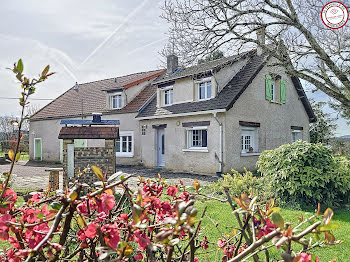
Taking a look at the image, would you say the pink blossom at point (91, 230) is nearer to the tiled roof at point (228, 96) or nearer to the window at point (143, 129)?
the tiled roof at point (228, 96)

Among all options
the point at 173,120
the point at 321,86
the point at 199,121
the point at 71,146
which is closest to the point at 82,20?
the point at 71,146

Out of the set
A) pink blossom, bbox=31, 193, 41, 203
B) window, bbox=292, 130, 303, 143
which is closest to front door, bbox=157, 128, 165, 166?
window, bbox=292, 130, 303, 143

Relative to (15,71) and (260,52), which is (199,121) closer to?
(260,52)

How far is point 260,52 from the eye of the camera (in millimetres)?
Answer: 16078

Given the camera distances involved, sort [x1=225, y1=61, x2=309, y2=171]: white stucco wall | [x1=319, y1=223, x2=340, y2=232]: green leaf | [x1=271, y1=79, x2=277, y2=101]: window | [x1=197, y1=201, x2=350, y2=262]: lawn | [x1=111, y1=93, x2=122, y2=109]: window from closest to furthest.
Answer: [x1=319, y1=223, x2=340, y2=232]: green leaf < [x1=197, y1=201, x2=350, y2=262]: lawn < [x1=225, y1=61, x2=309, y2=171]: white stucco wall < [x1=271, y1=79, x2=277, y2=101]: window < [x1=111, y1=93, x2=122, y2=109]: window

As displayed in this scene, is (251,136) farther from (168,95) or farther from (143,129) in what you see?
(143,129)

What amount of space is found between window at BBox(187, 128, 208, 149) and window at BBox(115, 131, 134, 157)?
15.1ft

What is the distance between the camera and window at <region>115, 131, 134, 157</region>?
58.9ft

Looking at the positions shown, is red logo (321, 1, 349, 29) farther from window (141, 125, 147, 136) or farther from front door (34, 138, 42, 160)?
front door (34, 138, 42, 160)

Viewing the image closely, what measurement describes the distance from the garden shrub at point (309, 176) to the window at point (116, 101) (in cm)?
1395

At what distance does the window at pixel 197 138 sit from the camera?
14344 millimetres

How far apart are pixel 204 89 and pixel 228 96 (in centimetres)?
192

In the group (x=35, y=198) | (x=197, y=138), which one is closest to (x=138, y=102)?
(x=197, y=138)

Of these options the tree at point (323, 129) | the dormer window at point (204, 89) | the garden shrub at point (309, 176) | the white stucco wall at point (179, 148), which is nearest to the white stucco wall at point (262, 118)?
the white stucco wall at point (179, 148)
